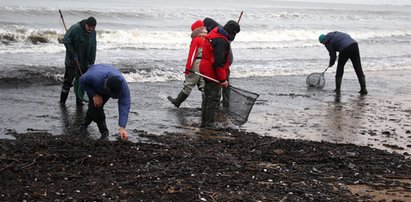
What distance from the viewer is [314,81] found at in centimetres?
1412

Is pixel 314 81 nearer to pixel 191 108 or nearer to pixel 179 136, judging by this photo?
pixel 191 108

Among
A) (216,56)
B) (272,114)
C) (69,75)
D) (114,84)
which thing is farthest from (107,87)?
(272,114)

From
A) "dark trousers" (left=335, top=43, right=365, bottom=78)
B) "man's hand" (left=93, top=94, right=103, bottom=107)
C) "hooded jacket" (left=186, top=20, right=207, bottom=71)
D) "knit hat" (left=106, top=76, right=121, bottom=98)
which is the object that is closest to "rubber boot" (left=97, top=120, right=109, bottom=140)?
"man's hand" (left=93, top=94, right=103, bottom=107)

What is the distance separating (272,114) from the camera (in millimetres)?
10781

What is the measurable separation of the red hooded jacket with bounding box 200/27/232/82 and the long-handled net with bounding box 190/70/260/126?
0.12m

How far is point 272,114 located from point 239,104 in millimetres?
1917

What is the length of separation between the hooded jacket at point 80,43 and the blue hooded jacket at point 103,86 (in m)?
2.82

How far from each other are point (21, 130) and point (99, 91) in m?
1.92

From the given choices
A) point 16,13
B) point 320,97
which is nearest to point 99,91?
point 320,97

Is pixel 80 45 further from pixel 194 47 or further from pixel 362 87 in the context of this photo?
pixel 362 87

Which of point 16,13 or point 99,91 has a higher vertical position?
point 99,91

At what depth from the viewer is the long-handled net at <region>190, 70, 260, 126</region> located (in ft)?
29.2

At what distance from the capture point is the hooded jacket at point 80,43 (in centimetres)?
994

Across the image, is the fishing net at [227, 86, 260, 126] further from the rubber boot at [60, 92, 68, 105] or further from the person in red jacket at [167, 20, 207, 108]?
the rubber boot at [60, 92, 68, 105]
